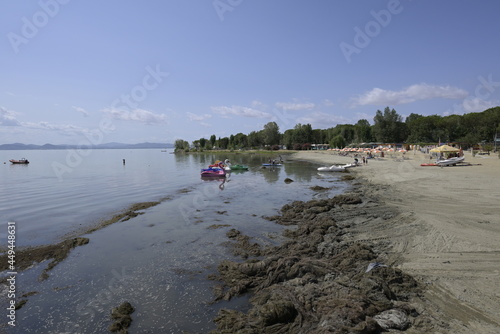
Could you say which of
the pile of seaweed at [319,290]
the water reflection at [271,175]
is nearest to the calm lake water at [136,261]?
the pile of seaweed at [319,290]

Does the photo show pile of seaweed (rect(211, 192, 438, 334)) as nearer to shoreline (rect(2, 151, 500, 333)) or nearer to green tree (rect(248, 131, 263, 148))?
shoreline (rect(2, 151, 500, 333))

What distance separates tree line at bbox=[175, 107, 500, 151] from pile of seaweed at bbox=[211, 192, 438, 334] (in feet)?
323

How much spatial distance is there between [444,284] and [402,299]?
162cm

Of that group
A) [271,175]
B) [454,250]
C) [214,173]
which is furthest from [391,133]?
[454,250]

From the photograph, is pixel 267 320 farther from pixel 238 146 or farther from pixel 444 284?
pixel 238 146

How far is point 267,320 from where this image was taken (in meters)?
6.64

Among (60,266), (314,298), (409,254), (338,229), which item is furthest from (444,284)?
(60,266)

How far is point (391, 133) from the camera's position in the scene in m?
131

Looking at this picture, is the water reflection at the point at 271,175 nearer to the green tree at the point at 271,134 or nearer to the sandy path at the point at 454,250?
the sandy path at the point at 454,250

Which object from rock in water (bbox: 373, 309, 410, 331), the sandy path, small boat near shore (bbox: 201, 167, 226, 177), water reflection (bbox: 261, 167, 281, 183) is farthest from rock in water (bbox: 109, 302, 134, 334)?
small boat near shore (bbox: 201, 167, 226, 177)

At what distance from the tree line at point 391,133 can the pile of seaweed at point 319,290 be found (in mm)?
98343

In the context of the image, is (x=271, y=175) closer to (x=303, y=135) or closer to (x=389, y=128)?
(x=389, y=128)

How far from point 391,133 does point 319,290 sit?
141 m

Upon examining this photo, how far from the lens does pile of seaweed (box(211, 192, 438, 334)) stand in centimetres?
631
